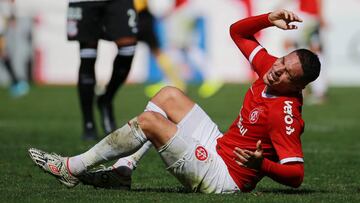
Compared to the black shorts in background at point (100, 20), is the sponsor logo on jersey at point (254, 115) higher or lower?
higher

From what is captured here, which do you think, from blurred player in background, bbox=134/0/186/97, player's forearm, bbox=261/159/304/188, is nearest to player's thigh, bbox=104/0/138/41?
player's forearm, bbox=261/159/304/188

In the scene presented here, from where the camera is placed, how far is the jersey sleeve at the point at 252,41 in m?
6.45

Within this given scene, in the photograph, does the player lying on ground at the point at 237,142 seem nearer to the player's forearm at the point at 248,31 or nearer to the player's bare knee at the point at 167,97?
the player's bare knee at the point at 167,97

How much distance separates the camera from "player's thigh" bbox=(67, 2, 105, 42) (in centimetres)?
991

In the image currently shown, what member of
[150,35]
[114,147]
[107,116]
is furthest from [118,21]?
[150,35]

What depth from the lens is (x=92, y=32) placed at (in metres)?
9.96

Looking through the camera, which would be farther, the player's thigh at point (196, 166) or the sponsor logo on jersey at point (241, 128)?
the sponsor logo on jersey at point (241, 128)

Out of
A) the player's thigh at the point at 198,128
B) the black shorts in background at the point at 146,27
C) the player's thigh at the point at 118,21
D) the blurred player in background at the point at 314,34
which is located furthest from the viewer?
the blurred player in background at the point at 314,34

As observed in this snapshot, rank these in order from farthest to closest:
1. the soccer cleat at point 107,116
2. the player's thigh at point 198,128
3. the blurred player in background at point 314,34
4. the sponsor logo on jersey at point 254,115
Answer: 1. the blurred player in background at point 314,34
2. the soccer cleat at point 107,116
3. the player's thigh at point 198,128
4. the sponsor logo on jersey at point 254,115

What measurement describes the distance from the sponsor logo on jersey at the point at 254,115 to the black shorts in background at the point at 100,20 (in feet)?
13.6

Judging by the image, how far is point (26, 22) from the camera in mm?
22406

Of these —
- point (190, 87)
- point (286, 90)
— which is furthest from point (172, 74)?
point (286, 90)

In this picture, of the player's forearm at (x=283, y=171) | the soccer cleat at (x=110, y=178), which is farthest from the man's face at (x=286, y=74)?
the soccer cleat at (x=110, y=178)

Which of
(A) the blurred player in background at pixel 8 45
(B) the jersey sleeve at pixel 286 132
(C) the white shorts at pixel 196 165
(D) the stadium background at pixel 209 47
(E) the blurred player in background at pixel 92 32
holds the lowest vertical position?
(D) the stadium background at pixel 209 47
